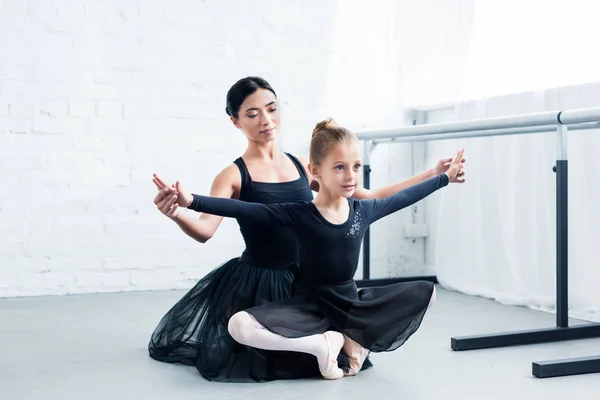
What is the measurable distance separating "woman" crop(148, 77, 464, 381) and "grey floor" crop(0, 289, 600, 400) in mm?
97

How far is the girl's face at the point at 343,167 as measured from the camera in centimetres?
193

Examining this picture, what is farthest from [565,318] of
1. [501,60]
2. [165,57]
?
[165,57]

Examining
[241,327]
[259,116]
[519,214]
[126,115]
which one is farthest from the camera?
[126,115]

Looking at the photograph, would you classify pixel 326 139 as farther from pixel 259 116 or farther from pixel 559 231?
pixel 559 231

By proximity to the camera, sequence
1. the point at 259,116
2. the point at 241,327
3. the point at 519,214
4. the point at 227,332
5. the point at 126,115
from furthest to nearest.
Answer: the point at 126,115 < the point at 519,214 < the point at 259,116 < the point at 227,332 < the point at 241,327

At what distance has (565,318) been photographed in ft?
7.75

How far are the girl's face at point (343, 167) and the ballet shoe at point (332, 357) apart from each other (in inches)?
13.1

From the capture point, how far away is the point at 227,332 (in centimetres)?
203

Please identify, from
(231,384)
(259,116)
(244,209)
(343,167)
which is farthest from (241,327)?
(259,116)

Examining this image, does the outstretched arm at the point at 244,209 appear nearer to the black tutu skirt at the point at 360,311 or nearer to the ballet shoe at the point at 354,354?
the black tutu skirt at the point at 360,311

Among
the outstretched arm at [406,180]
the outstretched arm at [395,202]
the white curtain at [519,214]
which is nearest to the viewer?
the outstretched arm at [395,202]

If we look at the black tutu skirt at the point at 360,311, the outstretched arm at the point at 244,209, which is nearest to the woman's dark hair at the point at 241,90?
the outstretched arm at the point at 244,209

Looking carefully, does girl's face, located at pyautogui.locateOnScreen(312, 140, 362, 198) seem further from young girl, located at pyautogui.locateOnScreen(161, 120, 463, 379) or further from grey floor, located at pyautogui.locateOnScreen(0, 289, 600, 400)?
grey floor, located at pyautogui.locateOnScreen(0, 289, 600, 400)

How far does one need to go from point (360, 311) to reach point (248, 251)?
38 cm
